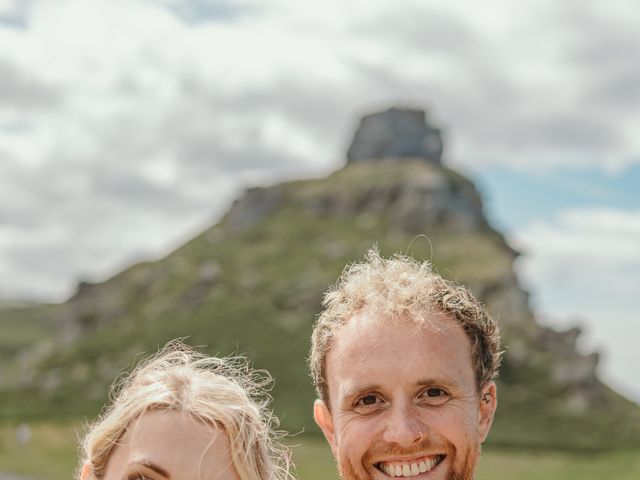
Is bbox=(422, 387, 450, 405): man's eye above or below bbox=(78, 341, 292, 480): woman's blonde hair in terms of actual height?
above

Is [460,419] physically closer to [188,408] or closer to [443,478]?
[443,478]

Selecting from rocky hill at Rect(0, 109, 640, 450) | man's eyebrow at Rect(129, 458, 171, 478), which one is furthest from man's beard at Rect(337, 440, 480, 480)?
rocky hill at Rect(0, 109, 640, 450)

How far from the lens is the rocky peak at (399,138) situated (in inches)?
6998

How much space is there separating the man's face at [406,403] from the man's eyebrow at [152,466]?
1.45 m

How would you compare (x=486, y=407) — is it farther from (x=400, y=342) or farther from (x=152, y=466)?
(x=152, y=466)

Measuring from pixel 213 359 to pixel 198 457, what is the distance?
942mm

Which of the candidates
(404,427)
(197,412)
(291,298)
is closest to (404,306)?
(404,427)

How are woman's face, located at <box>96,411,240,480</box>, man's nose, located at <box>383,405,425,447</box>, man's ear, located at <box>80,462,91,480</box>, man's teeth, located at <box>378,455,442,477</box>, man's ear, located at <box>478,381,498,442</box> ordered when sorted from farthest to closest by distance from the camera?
man's ear, located at <box>478,381,498,442</box>, man's teeth, located at <box>378,455,442,477</box>, man's nose, located at <box>383,405,425,447</box>, man's ear, located at <box>80,462,91,480</box>, woman's face, located at <box>96,411,240,480</box>

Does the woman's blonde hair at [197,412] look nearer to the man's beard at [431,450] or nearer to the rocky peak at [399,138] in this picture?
the man's beard at [431,450]

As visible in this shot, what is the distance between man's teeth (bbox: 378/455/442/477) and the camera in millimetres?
4625

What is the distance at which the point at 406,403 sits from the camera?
180 inches

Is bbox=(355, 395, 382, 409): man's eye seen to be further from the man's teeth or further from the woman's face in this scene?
the woman's face

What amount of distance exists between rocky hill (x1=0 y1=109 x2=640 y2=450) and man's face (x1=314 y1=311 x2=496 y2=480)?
6805cm

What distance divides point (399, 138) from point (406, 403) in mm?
175273
